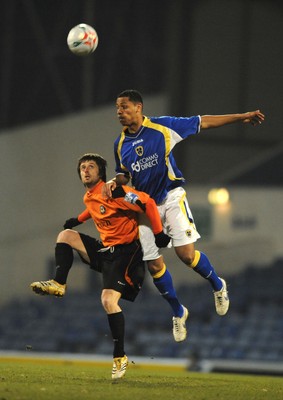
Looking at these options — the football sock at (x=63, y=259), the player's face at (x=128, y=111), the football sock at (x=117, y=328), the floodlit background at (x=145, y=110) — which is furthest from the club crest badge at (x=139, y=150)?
the floodlit background at (x=145, y=110)

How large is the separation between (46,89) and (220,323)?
26.5 ft

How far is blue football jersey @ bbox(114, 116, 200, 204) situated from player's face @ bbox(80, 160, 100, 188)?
349 millimetres

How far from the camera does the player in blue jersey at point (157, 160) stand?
8984mm

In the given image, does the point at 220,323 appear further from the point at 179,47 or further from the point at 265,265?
the point at 179,47

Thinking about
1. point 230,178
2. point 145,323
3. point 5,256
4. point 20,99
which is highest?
point 20,99

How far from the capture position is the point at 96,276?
25.1 m

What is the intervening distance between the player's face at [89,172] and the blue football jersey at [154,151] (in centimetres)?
35

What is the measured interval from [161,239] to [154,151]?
833mm

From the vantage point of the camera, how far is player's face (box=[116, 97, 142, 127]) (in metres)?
8.93

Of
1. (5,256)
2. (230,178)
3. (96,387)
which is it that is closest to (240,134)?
(230,178)

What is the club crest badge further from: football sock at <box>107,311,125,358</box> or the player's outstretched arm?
football sock at <box>107,311,125,358</box>


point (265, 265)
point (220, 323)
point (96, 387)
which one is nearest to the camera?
point (96, 387)

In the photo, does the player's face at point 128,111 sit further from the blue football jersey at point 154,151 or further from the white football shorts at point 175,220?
the white football shorts at point 175,220

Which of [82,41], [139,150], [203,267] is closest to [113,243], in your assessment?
[139,150]
